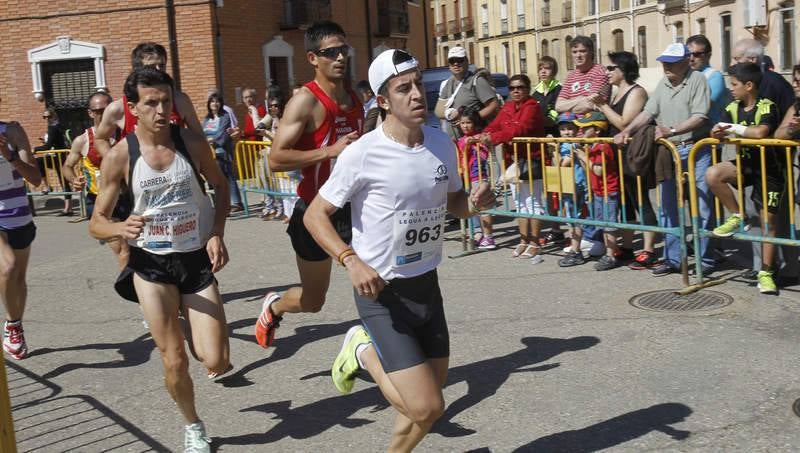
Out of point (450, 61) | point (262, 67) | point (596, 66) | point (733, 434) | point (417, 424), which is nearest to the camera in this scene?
point (417, 424)

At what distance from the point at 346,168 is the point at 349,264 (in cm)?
43

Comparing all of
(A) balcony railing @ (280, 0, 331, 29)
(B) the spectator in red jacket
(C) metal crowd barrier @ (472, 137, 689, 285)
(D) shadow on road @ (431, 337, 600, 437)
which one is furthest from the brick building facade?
(D) shadow on road @ (431, 337, 600, 437)

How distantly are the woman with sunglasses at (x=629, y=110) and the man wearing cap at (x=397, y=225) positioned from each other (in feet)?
15.5

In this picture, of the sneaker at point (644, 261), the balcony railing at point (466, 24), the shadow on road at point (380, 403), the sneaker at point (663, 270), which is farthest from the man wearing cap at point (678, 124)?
the balcony railing at point (466, 24)

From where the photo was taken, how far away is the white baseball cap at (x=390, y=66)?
4.05 m

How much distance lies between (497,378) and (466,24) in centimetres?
7150

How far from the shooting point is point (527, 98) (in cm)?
980

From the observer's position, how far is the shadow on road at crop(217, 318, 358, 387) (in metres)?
6.39

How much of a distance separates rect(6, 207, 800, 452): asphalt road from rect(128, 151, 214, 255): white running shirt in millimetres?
1114

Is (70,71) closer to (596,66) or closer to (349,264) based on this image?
(596,66)

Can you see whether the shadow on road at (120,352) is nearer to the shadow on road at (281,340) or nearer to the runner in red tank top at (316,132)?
the shadow on road at (281,340)

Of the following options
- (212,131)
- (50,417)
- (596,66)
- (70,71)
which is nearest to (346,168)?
(50,417)

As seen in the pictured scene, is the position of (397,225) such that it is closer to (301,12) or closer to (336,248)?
(336,248)

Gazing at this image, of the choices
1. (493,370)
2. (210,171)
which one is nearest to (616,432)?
(493,370)
